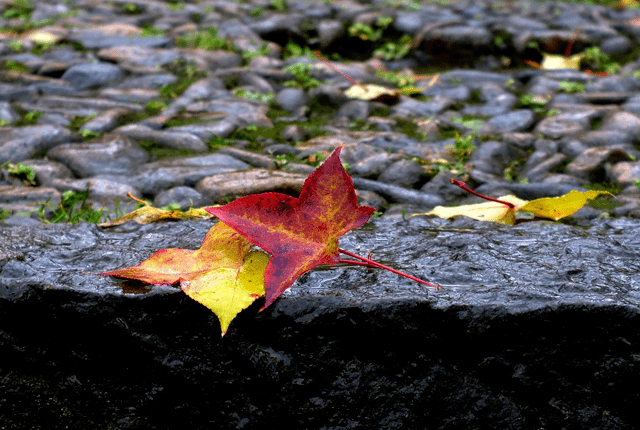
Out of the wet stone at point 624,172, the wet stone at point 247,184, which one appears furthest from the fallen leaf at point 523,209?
the wet stone at point 624,172

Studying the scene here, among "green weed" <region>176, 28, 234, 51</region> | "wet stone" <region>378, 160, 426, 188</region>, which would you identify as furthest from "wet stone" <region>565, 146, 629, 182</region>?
"green weed" <region>176, 28, 234, 51</region>

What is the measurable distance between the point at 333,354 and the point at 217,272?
303mm

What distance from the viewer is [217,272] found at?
111cm

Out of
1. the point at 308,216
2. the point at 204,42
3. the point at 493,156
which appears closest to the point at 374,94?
the point at 493,156

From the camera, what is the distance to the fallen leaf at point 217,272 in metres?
1.04

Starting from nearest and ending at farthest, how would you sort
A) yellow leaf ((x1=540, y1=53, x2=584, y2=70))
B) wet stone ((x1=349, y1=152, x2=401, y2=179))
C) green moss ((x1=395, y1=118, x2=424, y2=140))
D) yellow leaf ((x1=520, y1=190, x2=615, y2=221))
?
1. yellow leaf ((x1=520, y1=190, x2=615, y2=221))
2. wet stone ((x1=349, y1=152, x2=401, y2=179))
3. green moss ((x1=395, y1=118, x2=424, y2=140))
4. yellow leaf ((x1=540, y1=53, x2=584, y2=70))

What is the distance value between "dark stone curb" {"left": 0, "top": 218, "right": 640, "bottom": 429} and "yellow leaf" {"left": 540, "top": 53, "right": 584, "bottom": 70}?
155 inches

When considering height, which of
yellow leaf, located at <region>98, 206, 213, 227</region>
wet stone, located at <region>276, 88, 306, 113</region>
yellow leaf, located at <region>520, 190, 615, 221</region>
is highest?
yellow leaf, located at <region>520, 190, 615, 221</region>

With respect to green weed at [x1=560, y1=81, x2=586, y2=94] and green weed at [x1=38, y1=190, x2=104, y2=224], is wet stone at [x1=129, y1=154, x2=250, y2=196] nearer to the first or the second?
green weed at [x1=38, y1=190, x2=104, y2=224]

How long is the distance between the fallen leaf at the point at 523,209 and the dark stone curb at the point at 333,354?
323 millimetres

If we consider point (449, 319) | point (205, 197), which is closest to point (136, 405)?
point (449, 319)

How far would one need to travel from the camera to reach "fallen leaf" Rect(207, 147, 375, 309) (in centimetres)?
105

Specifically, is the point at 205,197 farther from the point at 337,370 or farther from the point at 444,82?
the point at 444,82

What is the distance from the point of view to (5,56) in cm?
432
